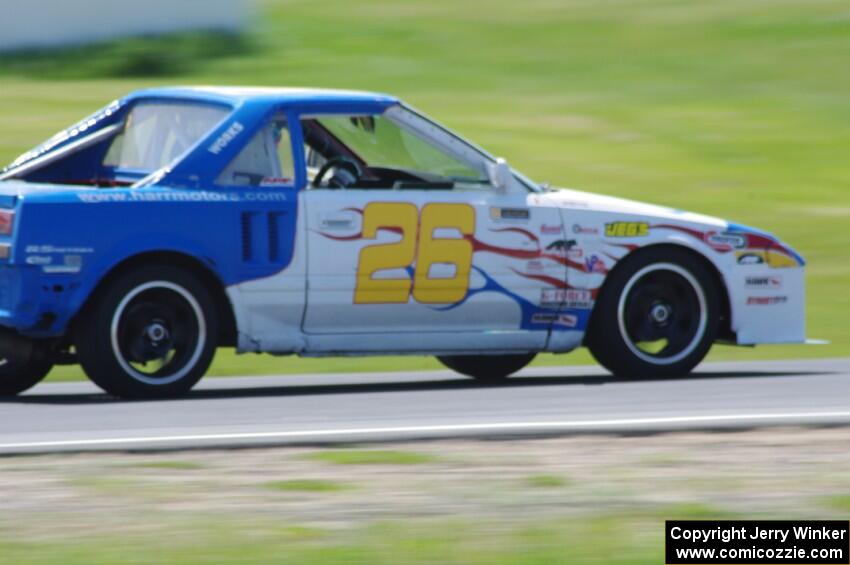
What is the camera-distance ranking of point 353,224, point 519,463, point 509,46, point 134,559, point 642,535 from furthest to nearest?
point 509,46, point 353,224, point 519,463, point 642,535, point 134,559

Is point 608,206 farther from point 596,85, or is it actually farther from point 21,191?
point 596,85

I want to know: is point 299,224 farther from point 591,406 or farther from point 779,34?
point 779,34

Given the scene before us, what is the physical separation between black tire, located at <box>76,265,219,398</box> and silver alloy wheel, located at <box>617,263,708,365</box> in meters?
2.36

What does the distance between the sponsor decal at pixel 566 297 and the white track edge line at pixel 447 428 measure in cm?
173

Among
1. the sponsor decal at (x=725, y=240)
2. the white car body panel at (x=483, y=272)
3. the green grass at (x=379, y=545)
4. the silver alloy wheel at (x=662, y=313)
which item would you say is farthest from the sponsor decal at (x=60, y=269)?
the sponsor decal at (x=725, y=240)

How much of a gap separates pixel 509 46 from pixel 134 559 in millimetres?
22761

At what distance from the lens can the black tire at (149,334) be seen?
29.7 feet

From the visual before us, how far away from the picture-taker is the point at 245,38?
84.0ft

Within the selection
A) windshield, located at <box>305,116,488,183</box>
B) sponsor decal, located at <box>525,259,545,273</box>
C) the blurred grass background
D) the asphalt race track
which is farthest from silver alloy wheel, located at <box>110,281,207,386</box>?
the blurred grass background

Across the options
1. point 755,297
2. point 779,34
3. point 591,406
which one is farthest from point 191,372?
point 779,34

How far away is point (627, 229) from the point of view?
10062 millimetres

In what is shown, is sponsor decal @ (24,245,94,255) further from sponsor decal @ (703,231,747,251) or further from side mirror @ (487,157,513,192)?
sponsor decal @ (703,231,747,251)
